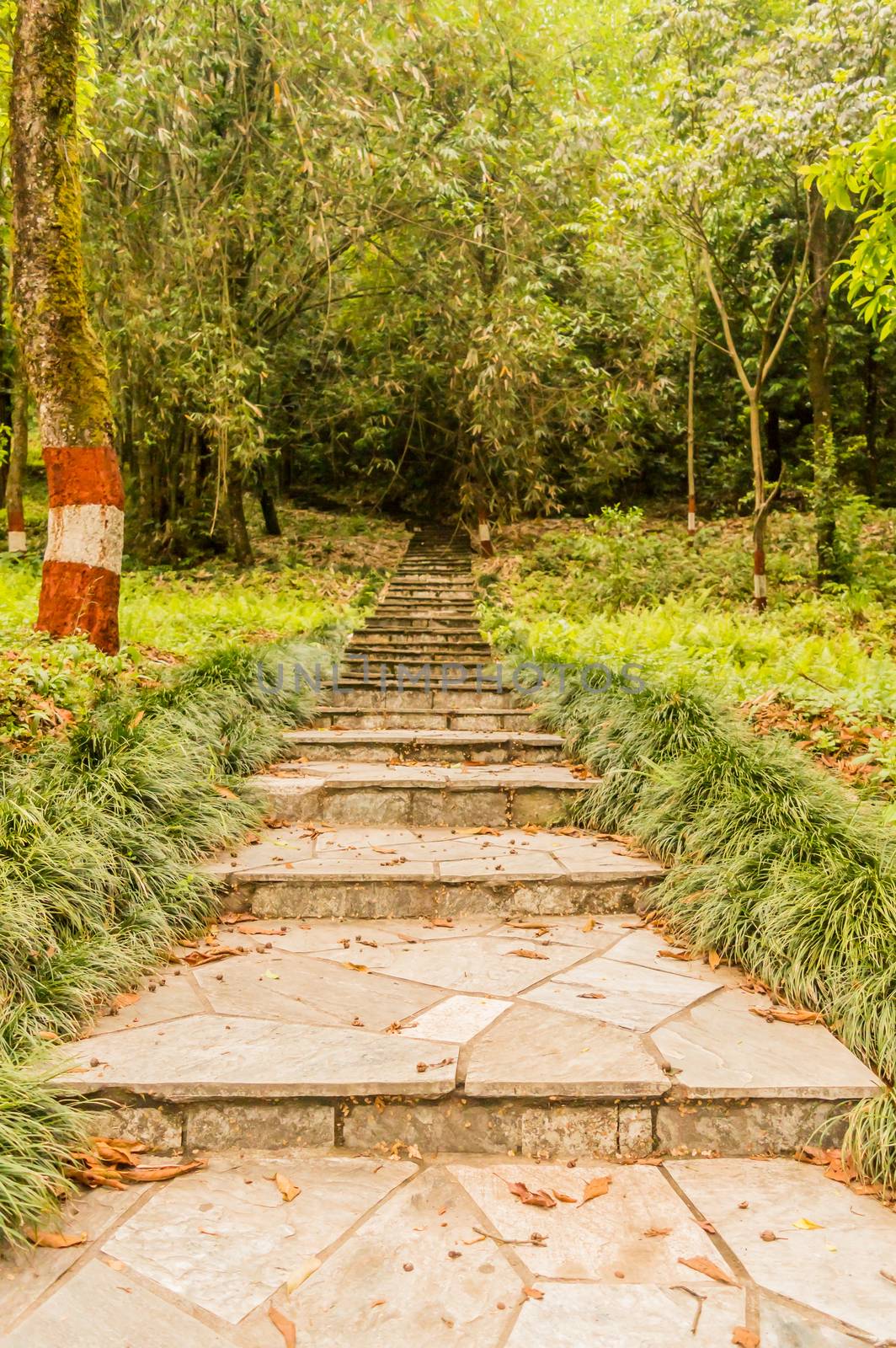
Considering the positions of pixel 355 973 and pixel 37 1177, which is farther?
pixel 355 973

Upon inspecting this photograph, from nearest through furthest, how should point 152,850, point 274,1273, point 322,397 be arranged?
point 274,1273, point 152,850, point 322,397

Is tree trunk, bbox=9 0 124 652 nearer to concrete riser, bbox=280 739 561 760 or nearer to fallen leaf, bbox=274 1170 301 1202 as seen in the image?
concrete riser, bbox=280 739 561 760

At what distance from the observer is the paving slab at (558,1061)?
6.82 ft

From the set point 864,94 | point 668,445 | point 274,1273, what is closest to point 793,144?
point 864,94

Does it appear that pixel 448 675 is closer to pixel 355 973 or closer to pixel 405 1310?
pixel 355 973

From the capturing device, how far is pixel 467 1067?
2141 mm

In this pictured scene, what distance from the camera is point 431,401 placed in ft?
45.4

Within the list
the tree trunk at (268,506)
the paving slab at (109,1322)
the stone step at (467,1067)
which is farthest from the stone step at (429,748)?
the tree trunk at (268,506)

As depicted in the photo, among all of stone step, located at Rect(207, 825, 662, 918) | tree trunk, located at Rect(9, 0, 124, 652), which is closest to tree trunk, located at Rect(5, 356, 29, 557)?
tree trunk, located at Rect(9, 0, 124, 652)

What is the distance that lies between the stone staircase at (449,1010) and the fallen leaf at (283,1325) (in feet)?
1.63

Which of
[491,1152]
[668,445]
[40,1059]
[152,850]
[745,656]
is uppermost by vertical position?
[668,445]

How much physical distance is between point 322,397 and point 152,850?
37.7 feet

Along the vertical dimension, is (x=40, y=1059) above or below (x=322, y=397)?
below

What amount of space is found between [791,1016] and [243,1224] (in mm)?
1543
